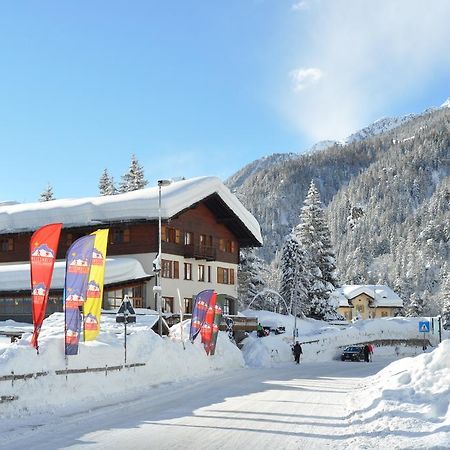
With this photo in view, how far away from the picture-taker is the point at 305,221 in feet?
208

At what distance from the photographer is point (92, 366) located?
1730cm

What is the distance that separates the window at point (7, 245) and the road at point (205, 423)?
28.7 meters

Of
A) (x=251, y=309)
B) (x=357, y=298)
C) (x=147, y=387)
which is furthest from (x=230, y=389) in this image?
(x=357, y=298)

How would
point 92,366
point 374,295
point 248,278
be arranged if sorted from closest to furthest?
1. point 92,366
2. point 248,278
3. point 374,295

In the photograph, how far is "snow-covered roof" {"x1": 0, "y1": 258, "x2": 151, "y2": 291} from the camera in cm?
3581

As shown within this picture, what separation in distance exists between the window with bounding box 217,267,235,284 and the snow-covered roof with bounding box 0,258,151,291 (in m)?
10.5

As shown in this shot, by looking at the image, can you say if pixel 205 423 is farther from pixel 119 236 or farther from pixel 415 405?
pixel 119 236

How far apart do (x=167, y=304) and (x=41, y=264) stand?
1042 inches

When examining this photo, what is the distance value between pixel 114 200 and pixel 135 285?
5.78 metres

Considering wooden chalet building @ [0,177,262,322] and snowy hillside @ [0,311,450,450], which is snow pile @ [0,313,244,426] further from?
wooden chalet building @ [0,177,262,322]

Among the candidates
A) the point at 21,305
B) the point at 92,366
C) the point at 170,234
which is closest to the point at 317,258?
the point at 170,234

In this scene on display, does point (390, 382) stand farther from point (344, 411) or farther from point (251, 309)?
point (251, 309)

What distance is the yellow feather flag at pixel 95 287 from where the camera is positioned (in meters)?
19.8

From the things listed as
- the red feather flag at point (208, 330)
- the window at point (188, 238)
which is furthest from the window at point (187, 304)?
the red feather flag at point (208, 330)
